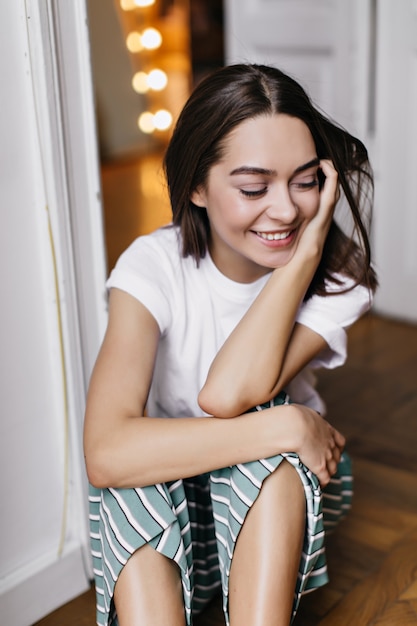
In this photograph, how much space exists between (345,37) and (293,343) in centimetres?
185

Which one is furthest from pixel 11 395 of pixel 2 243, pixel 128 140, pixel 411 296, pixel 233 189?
pixel 128 140

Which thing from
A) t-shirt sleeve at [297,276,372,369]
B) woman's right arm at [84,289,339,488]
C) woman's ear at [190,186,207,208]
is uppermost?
woman's ear at [190,186,207,208]

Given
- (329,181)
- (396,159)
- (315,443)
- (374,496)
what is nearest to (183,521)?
(315,443)

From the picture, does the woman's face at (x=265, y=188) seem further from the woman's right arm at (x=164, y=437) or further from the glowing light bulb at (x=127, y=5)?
the glowing light bulb at (x=127, y=5)

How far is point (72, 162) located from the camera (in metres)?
1.39

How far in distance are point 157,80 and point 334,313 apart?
15.5 feet

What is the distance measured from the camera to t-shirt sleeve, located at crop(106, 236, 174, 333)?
1319 millimetres

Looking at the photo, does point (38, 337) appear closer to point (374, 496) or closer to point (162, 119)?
point (374, 496)

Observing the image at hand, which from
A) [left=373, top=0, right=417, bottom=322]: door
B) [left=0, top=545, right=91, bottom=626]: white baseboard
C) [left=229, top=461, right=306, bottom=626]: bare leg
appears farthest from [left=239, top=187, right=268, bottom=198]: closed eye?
[left=373, top=0, right=417, bottom=322]: door

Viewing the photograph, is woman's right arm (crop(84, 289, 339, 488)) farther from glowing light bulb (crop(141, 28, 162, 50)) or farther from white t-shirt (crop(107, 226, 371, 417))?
glowing light bulb (crop(141, 28, 162, 50))

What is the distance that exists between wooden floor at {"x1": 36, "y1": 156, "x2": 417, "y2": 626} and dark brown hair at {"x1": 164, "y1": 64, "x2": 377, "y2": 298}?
0.57m

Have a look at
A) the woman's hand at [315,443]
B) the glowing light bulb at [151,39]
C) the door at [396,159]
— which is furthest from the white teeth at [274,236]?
the glowing light bulb at [151,39]

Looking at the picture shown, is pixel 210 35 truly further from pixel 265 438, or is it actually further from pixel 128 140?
pixel 265 438

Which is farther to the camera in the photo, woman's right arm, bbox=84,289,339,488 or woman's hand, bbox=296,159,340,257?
woman's hand, bbox=296,159,340,257
